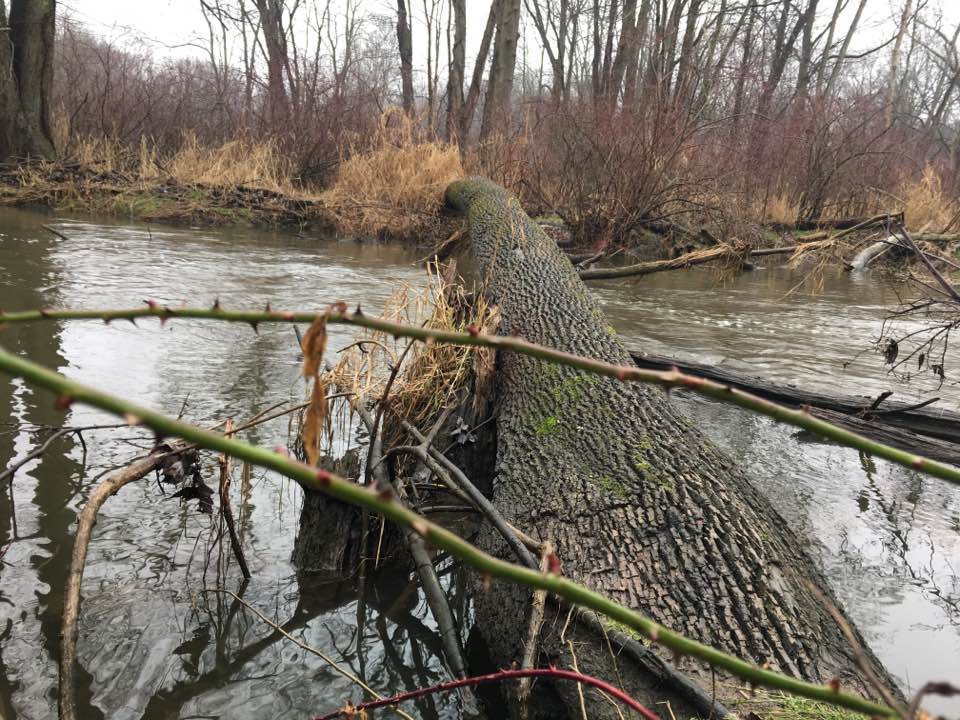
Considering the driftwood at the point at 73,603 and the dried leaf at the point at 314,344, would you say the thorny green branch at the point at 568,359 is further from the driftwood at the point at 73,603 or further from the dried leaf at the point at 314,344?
the driftwood at the point at 73,603

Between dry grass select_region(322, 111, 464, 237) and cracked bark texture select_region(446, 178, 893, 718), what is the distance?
8.74m

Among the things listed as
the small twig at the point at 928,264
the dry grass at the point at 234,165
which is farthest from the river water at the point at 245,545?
the dry grass at the point at 234,165

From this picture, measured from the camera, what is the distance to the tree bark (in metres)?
11.4

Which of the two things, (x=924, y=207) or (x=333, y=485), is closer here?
(x=333, y=485)

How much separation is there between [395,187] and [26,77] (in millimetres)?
6228

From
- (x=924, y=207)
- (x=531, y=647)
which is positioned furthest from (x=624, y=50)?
(x=531, y=647)

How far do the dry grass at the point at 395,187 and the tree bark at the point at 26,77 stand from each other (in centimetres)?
490

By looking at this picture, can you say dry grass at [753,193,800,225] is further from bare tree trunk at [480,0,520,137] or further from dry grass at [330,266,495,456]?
dry grass at [330,266,495,456]

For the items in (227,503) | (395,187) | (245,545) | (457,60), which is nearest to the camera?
(227,503)

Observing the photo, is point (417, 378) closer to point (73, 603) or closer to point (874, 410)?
point (73, 603)

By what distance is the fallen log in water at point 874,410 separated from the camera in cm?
346

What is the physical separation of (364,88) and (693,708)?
15368 mm

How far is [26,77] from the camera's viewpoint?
1165 cm

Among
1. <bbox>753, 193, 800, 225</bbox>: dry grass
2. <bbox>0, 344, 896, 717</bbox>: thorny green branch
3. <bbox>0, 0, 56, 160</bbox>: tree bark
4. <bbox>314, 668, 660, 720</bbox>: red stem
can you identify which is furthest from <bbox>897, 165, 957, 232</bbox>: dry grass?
<bbox>0, 0, 56, 160</bbox>: tree bark
